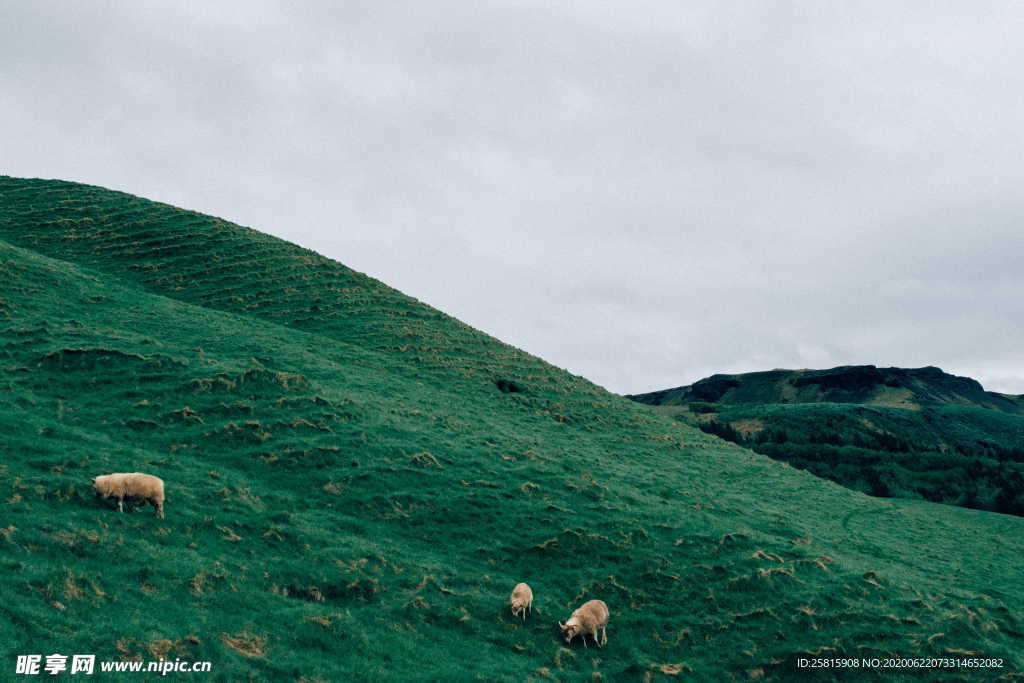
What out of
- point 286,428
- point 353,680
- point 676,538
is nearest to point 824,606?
point 676,538

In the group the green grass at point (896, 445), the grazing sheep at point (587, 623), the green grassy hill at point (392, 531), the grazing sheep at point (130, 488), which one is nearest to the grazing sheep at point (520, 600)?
the green grassy hill at point (392, 531)

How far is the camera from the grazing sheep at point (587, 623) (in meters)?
16.1

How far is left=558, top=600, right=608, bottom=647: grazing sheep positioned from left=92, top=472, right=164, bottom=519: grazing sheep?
1168 centimetres

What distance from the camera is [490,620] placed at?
16.5 metres

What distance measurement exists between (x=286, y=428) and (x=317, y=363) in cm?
1172

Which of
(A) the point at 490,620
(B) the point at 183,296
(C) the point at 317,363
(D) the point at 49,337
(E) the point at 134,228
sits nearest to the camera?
(A) the point at 490,620

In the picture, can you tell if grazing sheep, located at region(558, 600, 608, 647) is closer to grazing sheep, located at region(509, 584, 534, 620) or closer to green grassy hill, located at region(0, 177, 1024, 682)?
green grassy hill, located at region(0, 177, 1024, 682)

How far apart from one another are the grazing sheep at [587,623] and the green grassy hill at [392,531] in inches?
16.6

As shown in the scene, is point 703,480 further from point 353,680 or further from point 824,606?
point 353,680

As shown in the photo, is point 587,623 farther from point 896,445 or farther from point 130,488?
point 896,445

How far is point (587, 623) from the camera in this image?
16.3m

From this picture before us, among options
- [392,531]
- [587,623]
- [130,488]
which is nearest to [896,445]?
[587,623]

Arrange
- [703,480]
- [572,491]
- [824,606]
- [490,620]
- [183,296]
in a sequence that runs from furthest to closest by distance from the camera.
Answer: [183,296] → [703,480] → [572,491] → [824,606] → [490,620]

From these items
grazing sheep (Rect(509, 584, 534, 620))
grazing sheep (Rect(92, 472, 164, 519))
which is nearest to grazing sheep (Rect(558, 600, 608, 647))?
grazing sheep (Rect(509, 584, 534, 620))
